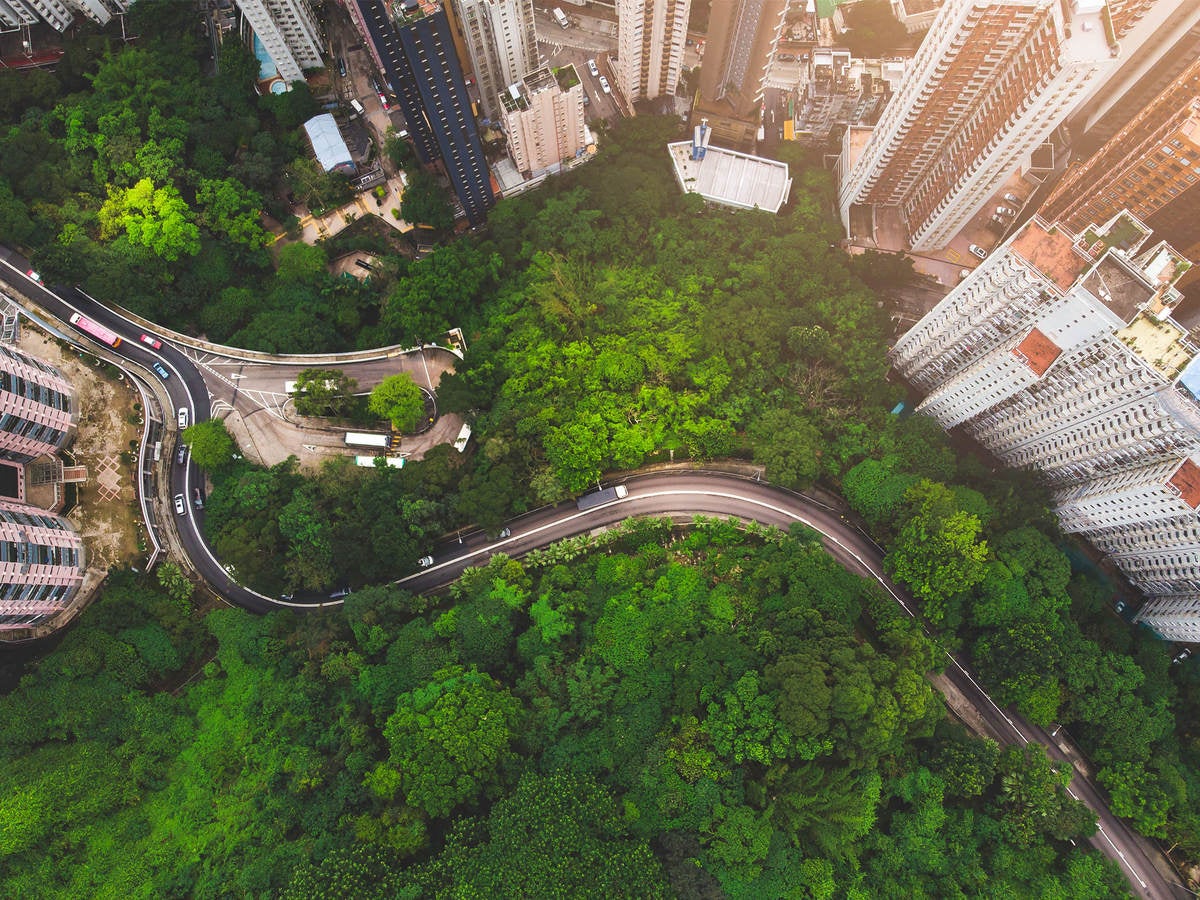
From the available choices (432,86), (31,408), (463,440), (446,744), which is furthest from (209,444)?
(432,86)

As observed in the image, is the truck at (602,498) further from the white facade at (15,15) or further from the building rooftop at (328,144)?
the white facade at (15,15)

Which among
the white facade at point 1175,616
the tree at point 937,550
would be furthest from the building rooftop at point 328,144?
the white facade at point 1175,616

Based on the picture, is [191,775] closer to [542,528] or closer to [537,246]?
[542,528]

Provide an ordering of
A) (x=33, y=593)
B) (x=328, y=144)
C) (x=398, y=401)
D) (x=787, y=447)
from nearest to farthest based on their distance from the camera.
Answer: (x=33, y=593) → (x=787, y=447) → (x=398, y=401) → (x=328, y=144)

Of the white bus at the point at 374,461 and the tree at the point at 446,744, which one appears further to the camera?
the white bus at the point at 374,461

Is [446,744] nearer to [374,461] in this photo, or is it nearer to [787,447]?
[374,461]

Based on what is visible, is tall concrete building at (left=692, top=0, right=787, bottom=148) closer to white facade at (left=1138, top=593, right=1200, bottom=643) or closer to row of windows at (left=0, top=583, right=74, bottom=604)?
white facade at (left=1138, top=593, right=1200, bottom=643)
